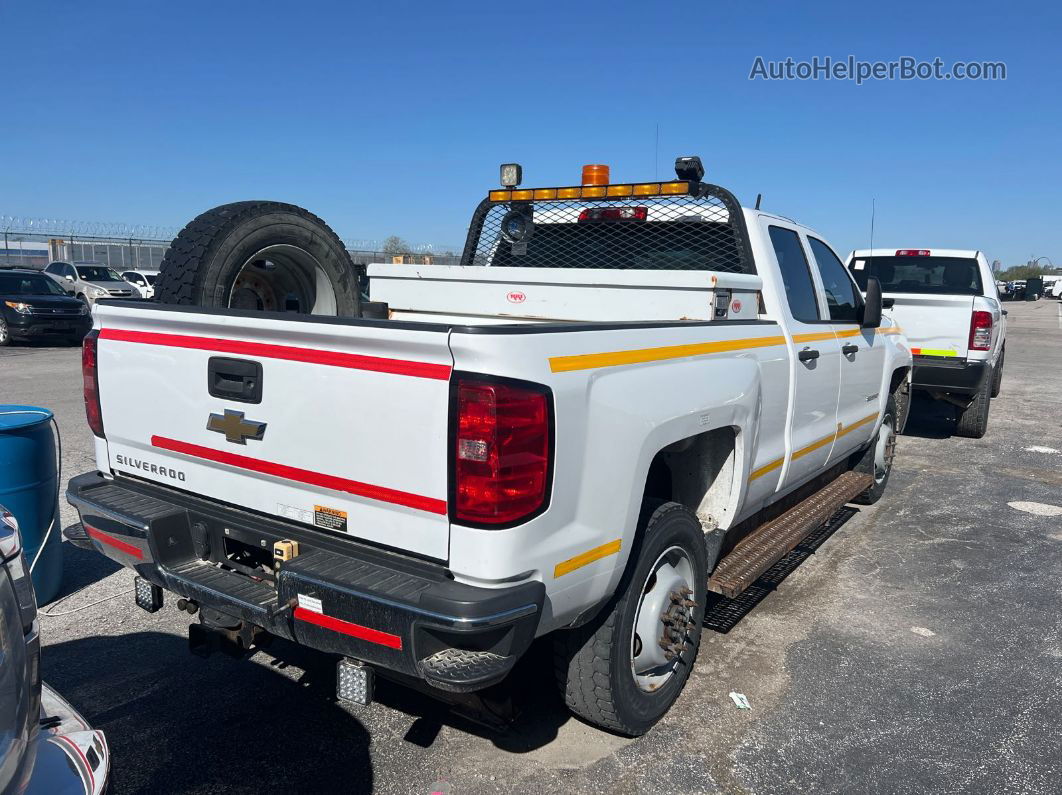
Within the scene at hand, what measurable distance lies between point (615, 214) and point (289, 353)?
2.81 meters

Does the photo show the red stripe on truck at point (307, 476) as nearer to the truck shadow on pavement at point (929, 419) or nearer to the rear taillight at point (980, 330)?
the rear taillight at point (980, 330)

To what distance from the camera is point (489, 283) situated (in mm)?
4531

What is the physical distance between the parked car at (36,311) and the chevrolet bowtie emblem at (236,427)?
16999mm

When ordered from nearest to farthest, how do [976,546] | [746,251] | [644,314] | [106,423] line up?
[106,423]
[644,314]
[746,251]
[976,546]

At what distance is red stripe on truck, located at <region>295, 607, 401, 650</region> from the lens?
241cm

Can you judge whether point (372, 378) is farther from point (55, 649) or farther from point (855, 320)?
point (855, 320)

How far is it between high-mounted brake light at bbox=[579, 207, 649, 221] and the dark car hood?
16.0 meters

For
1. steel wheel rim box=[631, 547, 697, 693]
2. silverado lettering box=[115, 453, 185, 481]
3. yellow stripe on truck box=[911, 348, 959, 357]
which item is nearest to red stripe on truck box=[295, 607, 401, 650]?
silverado lettering box=[115, 453, 185, 481]

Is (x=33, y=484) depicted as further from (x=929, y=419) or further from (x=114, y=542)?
(x=929, y=419)

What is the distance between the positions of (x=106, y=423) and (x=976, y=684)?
402 cm

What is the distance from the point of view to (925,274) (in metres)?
10.2

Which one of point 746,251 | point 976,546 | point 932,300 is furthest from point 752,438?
point 932,300

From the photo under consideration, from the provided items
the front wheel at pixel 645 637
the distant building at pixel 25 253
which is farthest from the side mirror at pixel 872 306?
the distant building at pixel 25 253

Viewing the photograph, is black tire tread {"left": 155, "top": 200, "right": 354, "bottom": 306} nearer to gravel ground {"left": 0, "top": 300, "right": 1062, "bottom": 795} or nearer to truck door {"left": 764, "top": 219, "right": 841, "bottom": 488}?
gravel ground {"left": 0, "top": 300, "right": 1062, "bottom": 795}
